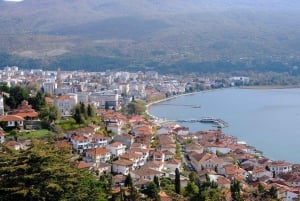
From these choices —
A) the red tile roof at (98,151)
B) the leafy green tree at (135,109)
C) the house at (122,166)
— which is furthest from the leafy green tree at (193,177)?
the leafy green tree at (135,109)

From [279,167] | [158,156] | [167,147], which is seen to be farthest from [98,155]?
[279,167]

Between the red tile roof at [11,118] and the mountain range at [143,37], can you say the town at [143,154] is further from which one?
the mountain range at [143,37]

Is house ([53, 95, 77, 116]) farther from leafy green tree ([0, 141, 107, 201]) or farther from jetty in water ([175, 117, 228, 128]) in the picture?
leafy green tree ([0, 141, 107, 201])

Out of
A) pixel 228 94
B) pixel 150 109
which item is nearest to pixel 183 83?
pixel 228 94

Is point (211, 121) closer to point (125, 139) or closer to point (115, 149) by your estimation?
point (125, 139)

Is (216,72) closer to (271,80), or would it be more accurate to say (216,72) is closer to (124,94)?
(271,80)

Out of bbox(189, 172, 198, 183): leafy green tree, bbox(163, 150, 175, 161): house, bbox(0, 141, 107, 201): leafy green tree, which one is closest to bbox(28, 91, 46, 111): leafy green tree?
bbox(163, 150, 175, 161): house
